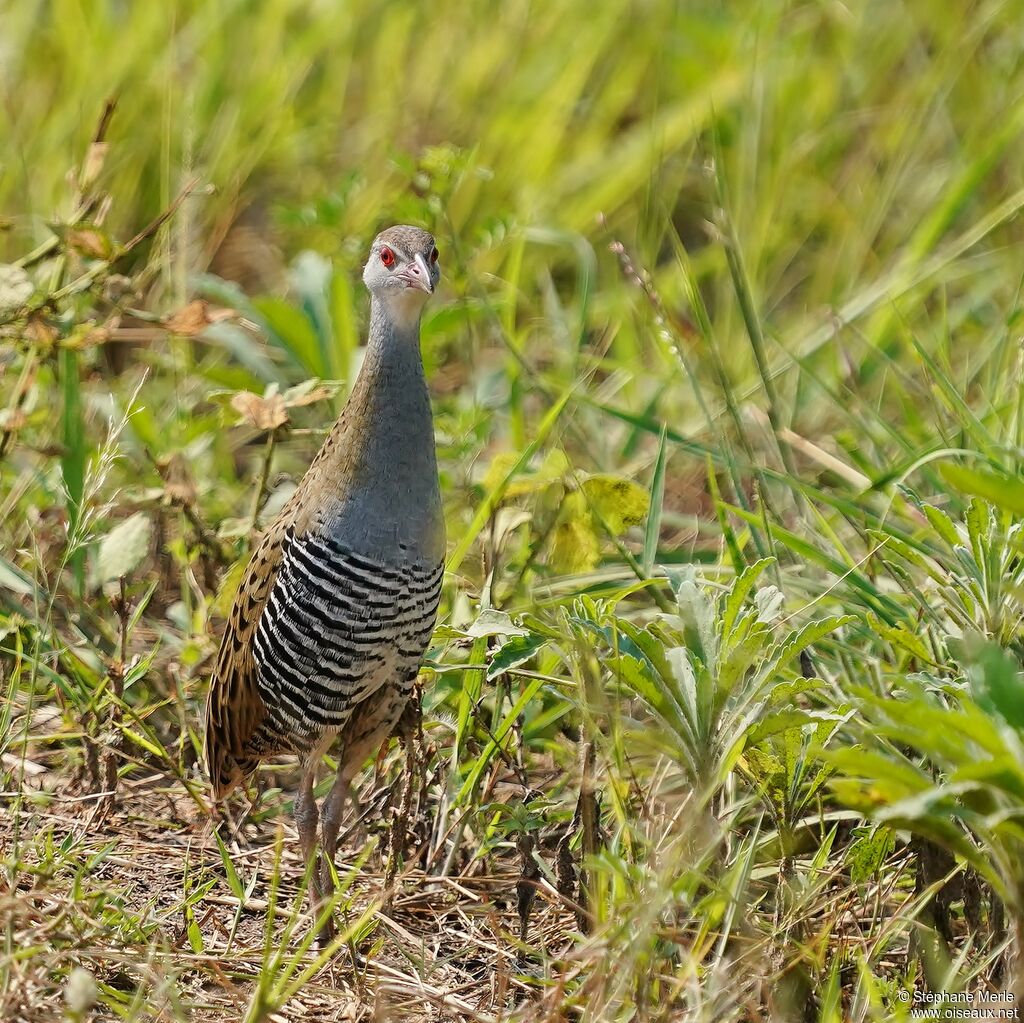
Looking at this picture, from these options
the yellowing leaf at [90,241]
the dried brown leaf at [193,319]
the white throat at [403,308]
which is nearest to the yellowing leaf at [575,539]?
the white throat at [403,308]

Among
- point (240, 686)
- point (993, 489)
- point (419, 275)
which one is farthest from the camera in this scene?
point (240, 686)

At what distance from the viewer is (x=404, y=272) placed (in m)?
3.36

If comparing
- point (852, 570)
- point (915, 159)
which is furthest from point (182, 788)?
point (915, 159)

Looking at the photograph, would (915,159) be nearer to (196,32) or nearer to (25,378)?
(196,32)

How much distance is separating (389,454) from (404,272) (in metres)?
0.42

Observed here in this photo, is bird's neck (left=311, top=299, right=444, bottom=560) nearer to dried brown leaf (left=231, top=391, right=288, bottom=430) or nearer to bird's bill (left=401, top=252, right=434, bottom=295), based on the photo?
bird's bill (left=401, top=252, right=434, bottom=295)

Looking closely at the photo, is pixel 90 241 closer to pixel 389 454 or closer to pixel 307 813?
pixel 389 454

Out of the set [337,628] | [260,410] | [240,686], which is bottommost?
[240,686]

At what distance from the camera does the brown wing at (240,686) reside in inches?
134

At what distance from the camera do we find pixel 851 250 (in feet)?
18.8

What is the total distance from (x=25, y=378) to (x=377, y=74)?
2.77m

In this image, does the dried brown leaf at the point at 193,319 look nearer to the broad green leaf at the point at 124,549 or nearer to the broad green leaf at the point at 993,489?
the broad green leaf at the point at 124,549

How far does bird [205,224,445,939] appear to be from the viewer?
3.19m

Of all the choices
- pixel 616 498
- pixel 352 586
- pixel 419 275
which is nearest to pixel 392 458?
pixel 352 586
